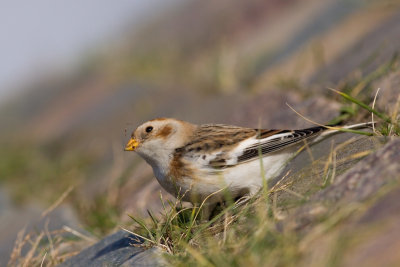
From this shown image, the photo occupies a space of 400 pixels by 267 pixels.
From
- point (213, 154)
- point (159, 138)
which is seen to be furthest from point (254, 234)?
point (159, 138)

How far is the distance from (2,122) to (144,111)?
634cm

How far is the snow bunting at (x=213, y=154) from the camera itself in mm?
4184

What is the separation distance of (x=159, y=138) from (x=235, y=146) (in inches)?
23.0

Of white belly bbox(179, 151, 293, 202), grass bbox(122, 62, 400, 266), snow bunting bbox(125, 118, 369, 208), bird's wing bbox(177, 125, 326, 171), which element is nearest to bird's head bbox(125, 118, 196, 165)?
snow bunting bbox(125, 118, 369, 208)

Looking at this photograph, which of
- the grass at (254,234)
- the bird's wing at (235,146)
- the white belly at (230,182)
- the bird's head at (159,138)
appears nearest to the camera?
the grass at (254,234)

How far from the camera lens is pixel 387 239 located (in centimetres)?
229

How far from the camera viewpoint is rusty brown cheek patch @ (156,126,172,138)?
461 centimetres

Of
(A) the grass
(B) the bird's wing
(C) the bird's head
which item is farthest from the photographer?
(C) the bird's head

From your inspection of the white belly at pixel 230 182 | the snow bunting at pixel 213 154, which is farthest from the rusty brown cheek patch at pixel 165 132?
the white belly at pixel 230 182

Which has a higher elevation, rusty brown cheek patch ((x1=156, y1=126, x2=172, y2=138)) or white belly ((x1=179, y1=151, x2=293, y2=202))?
rusty brown cheek patch ((x1=156, y1=126, x2=172, y2=138))

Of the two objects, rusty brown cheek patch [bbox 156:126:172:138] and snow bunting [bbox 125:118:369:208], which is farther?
rusty brown cheek patch [bbox 156:126:172:138]

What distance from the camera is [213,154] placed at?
171 inches

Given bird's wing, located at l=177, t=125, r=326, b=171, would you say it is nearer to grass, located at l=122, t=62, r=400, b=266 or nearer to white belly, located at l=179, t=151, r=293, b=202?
white belly, located at l=179, t=151, r=293, b=202

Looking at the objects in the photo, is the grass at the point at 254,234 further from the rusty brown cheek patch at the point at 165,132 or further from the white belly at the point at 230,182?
the rusty brown cheek patch at the point at 165,132
